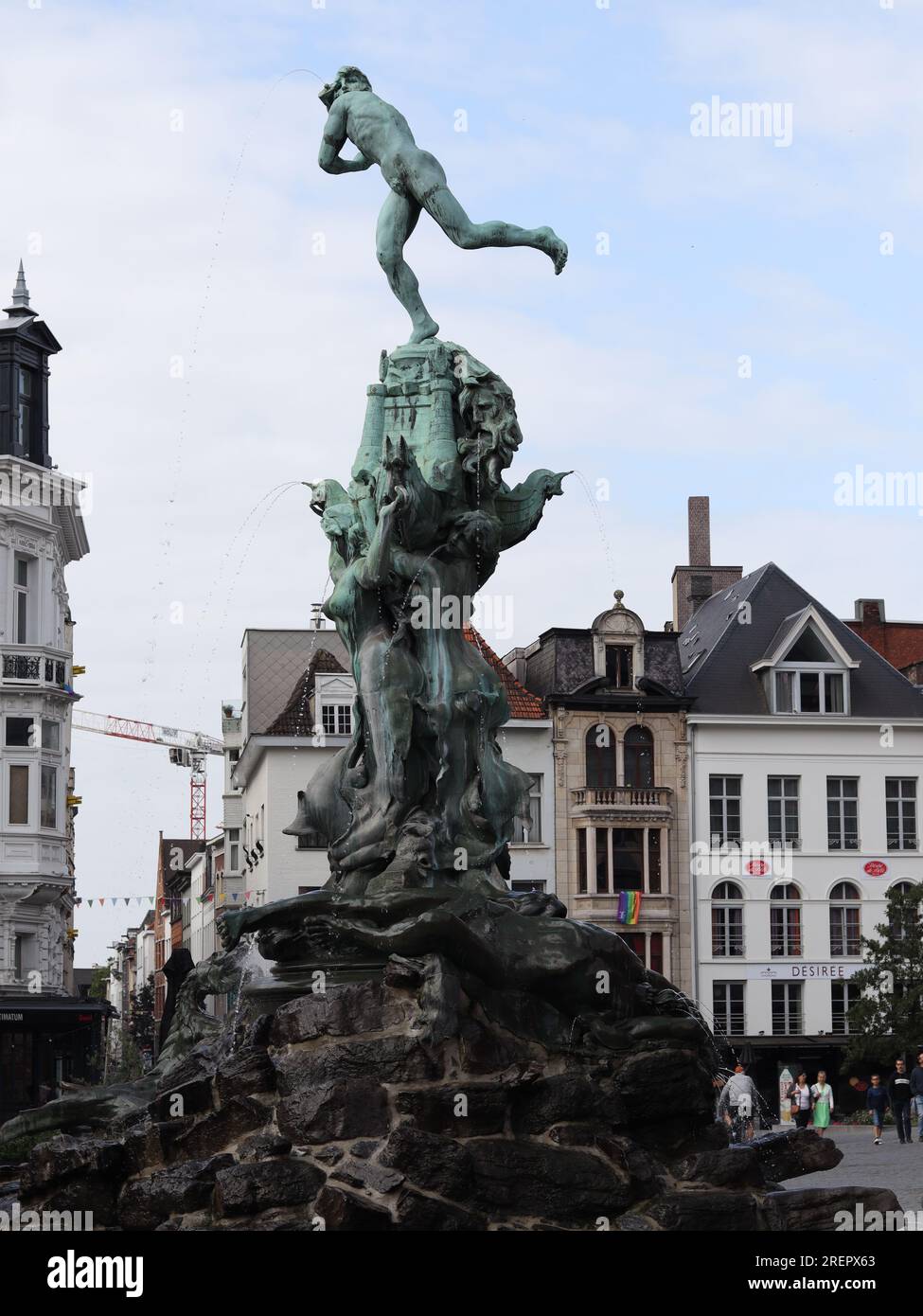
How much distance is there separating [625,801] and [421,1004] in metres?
40.9

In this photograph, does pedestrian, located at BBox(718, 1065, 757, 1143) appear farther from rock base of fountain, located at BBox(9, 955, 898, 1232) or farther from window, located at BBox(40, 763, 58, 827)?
window, located at BBox(40, 763, 58, 827)

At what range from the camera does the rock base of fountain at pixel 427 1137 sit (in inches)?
535

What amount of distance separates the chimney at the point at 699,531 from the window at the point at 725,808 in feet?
35.0

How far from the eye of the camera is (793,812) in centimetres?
5653

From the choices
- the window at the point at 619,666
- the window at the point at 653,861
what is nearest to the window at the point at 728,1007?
the window at the point at 653,861

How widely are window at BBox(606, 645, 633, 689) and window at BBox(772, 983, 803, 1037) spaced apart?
30.8 feet

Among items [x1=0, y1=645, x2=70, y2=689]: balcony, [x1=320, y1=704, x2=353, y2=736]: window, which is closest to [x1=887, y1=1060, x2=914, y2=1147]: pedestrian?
[x1=320, y1=704, x2=353, y2=736]: window

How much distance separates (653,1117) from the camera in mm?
14953

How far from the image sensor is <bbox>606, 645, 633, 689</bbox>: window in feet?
186

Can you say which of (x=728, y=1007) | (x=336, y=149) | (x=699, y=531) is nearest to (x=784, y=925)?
(x=728, y=1007)

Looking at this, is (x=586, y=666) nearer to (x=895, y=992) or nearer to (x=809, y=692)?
(x=809, y=692)
